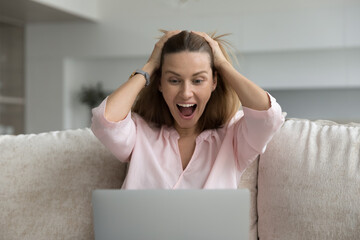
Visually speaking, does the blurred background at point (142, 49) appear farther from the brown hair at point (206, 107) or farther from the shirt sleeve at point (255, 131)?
the shirt sleeve at point (255, 131)

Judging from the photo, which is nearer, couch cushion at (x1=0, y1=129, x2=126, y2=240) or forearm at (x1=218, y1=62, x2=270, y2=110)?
forearm at (x1=218, y1=62, x2=270, y2=110)

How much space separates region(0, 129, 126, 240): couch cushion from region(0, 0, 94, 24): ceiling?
11.8 ft

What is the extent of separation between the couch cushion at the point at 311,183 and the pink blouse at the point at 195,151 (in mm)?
115

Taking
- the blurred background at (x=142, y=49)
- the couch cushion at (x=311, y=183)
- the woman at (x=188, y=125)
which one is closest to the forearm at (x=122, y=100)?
the woman at (x=188, y=125)

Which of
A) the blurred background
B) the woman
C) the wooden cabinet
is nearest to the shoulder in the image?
the woman

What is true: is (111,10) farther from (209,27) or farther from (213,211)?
(213,211)

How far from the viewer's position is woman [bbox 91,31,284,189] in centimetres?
172

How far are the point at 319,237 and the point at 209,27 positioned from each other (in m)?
4.37

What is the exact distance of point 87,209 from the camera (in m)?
1.88

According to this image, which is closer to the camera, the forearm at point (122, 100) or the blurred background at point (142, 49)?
the forearm at point (122, 100)

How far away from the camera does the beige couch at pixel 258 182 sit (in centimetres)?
166

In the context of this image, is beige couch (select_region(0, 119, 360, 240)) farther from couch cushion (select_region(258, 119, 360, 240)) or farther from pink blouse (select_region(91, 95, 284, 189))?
pink blouse (select_region(91, 95, 284, 189))

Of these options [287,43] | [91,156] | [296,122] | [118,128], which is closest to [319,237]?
[296,122]

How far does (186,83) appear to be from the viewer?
1.79 meters
